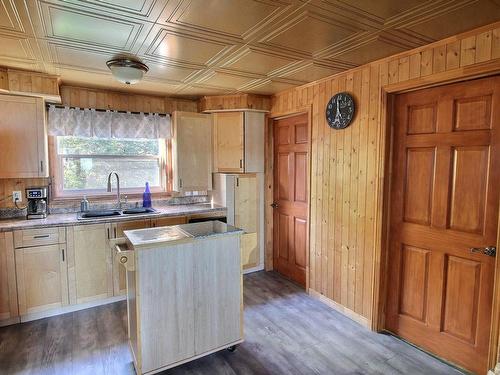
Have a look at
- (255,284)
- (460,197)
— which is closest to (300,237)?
(255,284)

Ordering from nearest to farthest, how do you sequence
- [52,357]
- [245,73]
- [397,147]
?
[52,357]
[397,147]
[245,73]

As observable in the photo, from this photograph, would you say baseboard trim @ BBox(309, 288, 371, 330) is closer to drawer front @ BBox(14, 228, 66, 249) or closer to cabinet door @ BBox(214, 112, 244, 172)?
cabinet door @ BBox(214, 112, 244, 172)

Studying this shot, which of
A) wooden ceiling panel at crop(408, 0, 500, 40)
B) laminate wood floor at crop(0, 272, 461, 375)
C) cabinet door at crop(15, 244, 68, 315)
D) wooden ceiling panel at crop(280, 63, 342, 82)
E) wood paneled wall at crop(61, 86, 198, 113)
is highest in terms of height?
wooden ceiling panel at crop(280, 63, 342, 82)

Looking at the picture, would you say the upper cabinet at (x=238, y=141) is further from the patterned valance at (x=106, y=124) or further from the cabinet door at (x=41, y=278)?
the cabinet door at (x=41, y=278)

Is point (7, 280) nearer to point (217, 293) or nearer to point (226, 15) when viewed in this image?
point (217, 293)

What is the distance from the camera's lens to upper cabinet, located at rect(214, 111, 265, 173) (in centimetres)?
381

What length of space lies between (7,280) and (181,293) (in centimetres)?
187

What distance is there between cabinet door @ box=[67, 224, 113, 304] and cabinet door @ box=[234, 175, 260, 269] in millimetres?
1567

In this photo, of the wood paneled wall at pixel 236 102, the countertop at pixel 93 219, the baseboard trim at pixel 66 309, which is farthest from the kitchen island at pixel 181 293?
the wood paneled wall at pixel 236 102

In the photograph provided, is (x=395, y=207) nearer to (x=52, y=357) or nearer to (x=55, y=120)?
(x=52, y=357)

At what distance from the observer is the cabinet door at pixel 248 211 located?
389 cm

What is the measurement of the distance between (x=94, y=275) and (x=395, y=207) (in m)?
2.99

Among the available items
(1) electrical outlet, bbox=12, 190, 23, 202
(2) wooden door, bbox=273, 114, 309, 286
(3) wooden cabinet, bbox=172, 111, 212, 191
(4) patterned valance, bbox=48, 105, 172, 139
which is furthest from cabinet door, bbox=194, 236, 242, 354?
(1) electrical outlet, bbox=12, 190, 23, 202

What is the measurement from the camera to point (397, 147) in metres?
2.50
